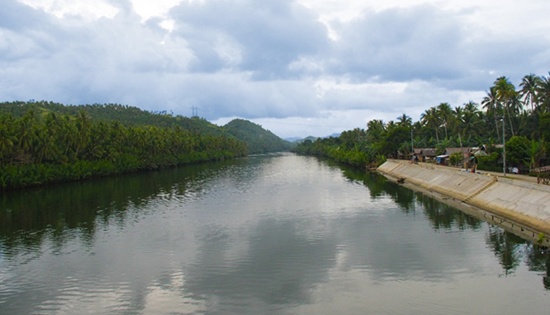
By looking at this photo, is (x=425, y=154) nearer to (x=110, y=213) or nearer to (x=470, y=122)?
(x=470, y=122)

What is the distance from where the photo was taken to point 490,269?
2828 cm

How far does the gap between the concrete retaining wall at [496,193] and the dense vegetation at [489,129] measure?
714cm

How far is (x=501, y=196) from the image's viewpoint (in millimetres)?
47188

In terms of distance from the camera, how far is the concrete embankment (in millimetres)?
37719

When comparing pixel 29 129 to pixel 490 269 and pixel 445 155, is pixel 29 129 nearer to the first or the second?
pixel 490 269

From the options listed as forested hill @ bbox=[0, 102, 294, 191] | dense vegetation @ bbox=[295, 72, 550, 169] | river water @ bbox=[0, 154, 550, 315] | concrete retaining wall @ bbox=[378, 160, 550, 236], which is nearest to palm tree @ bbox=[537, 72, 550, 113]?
dense vegetation @ bbox=[295, 72, 550, 169]

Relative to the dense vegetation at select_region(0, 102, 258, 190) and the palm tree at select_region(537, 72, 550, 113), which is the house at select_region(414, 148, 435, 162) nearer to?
the palm tree at select_region(537, 72, 550, 113)

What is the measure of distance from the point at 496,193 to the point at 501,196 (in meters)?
1.79

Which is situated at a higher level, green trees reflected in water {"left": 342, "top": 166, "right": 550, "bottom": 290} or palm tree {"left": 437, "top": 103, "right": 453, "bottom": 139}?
palm tree {"left": 437, "top": 103, "right": 453, "bottom": 139}

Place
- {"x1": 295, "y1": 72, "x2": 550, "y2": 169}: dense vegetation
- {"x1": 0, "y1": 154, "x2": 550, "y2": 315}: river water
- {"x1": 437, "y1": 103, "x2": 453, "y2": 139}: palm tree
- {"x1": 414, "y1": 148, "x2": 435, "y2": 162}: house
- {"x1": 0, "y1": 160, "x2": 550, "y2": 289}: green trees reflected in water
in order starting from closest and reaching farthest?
1. {"x1": 0, "y1": 154, "x2": 550, "y2": 315}: river water
2. {"x1": 0, "y1": 160, "x2": 550, "y2": 289}: green trees reflected in water
3. {"x1": 295, "y1": 72, "x2": 550, "y2": 169}: dense vegetation
4. {"x1": 414, "y1": 148, "x2": 435, "y2": 162}: house
5. {"x1": 437, "y1": 103, "x2": 453, "y2": 139}: palm tree

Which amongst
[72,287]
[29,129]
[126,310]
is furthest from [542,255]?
[29,129]

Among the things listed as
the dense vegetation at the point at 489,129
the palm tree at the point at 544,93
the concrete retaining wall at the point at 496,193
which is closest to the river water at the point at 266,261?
the concrete retaining wall at the point at 496,193

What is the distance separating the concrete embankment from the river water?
222cm

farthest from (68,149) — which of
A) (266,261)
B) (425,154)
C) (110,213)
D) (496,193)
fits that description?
(425,154)
